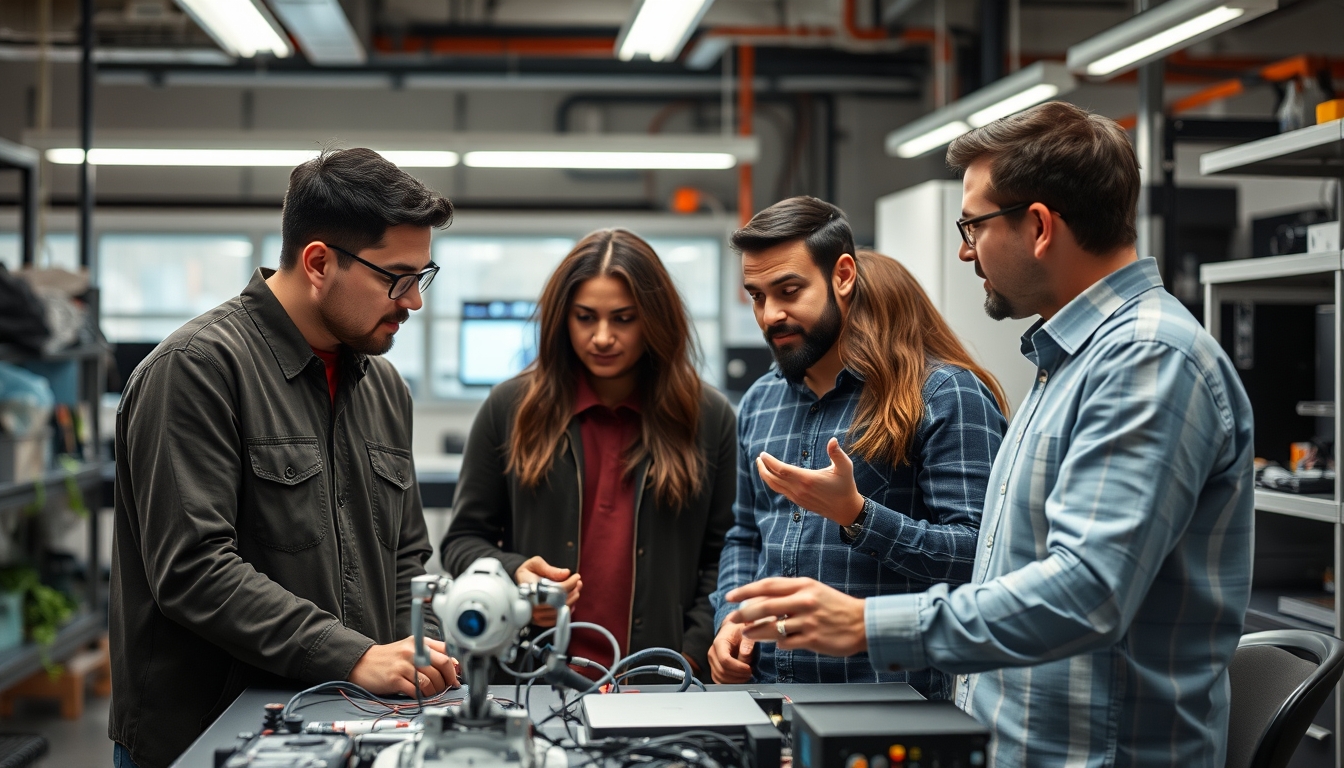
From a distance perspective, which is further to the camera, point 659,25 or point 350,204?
point 659,25

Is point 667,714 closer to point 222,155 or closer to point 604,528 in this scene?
point 604,528

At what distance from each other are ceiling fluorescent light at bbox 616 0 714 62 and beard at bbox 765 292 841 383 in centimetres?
139

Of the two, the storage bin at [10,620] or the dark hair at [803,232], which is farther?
the storage bin at [10,620]

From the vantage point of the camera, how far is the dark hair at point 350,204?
1427 millimetres

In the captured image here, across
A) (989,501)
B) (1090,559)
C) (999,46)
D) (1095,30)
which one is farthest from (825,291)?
(1095,30)

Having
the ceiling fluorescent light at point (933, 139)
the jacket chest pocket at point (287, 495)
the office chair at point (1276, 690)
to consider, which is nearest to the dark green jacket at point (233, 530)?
the jacket chest pocket at point (287, 495)

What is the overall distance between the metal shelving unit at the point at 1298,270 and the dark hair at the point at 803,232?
3.50 feet

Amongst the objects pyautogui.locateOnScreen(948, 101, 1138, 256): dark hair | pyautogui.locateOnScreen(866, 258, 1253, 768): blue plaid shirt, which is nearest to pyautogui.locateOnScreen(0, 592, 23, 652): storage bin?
pyautogui.locateOnScreen(866, 258, 1253, 768): blue plaid shirt

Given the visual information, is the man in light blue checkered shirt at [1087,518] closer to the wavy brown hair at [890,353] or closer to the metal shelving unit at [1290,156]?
the wavy brown hair at [890,353]

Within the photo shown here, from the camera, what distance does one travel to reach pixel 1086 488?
985 millimetres

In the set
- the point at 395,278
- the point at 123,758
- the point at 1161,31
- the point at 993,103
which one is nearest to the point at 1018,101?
the point at 993,103

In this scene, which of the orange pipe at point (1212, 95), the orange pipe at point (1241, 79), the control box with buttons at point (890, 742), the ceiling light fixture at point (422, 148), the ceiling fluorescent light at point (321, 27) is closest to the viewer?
the control box with buttons at point (890, 742)

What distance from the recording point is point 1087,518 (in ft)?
3.19

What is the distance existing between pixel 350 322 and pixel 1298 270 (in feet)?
6.08
